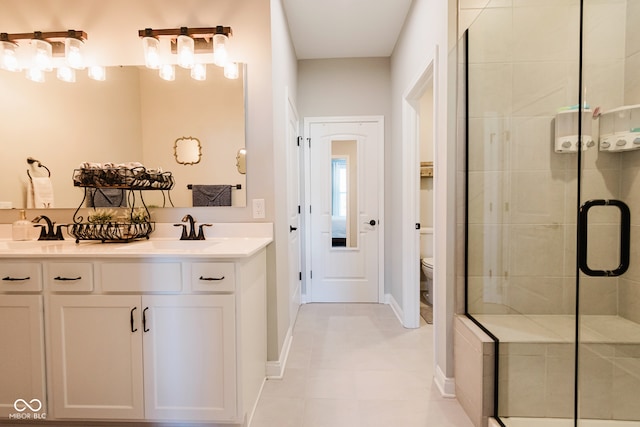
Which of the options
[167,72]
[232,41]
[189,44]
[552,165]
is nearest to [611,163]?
[552,165]

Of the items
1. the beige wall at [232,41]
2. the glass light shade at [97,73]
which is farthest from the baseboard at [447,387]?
the glass light shade at [97,73]

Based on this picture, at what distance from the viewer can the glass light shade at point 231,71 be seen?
1.91 meters

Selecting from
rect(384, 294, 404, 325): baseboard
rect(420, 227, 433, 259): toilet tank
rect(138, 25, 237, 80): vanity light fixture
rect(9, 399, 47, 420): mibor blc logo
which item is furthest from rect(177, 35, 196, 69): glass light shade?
rect(420, 227, 433, 259): toilet tank

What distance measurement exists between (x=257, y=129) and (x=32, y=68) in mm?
1522

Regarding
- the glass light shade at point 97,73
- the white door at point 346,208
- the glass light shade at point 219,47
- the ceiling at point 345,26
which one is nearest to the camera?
the glass light shade at point 219,47

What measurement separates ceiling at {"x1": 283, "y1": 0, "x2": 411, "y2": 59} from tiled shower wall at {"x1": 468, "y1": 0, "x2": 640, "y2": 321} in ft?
3.71

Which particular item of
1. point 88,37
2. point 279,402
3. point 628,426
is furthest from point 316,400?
point 88,37

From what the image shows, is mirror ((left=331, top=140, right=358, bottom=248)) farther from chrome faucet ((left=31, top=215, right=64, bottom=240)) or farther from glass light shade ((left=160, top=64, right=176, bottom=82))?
chrome faucet ((left=31, top=215, right=64, bottom=240))

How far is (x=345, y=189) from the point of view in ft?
10.9

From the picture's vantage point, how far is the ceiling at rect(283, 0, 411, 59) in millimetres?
2439

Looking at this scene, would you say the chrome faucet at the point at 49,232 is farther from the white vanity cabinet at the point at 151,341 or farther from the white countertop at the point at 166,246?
the white vanity cabinet at the point at 151,341

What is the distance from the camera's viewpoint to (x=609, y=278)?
171 centimetres

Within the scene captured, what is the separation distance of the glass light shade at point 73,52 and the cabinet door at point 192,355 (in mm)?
1625

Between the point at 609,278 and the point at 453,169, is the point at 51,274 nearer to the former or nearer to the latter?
the point at 453,169
